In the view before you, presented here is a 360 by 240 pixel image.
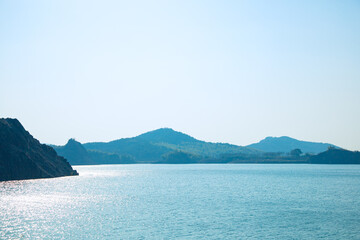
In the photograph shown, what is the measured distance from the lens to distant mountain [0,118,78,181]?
143 metres

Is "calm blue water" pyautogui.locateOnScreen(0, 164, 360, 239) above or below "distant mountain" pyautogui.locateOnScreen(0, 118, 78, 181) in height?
below

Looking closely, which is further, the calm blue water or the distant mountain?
the distant mountain

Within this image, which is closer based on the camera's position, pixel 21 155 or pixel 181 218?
pixel 181 218

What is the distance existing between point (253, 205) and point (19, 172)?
104 m

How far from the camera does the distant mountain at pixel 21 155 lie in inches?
5640

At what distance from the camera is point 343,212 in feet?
227

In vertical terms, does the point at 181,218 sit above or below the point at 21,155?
below

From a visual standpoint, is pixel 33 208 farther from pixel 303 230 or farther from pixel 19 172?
pixel 19 172

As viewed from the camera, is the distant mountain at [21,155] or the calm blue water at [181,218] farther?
the distant mountain at [21,155]

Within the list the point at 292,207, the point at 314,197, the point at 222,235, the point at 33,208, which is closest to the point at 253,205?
the point at 292,207

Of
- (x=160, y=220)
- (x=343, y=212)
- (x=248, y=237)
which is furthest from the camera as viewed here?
(x=343, y=212)

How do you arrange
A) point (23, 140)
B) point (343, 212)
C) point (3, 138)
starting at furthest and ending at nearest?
1. point (23, 140)
2. point (3, 138)
3. point (343, 212)

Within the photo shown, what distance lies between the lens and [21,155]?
147375mm

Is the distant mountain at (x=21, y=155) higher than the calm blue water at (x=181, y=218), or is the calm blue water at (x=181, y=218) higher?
the distant mountain at (x=21, y=155)
